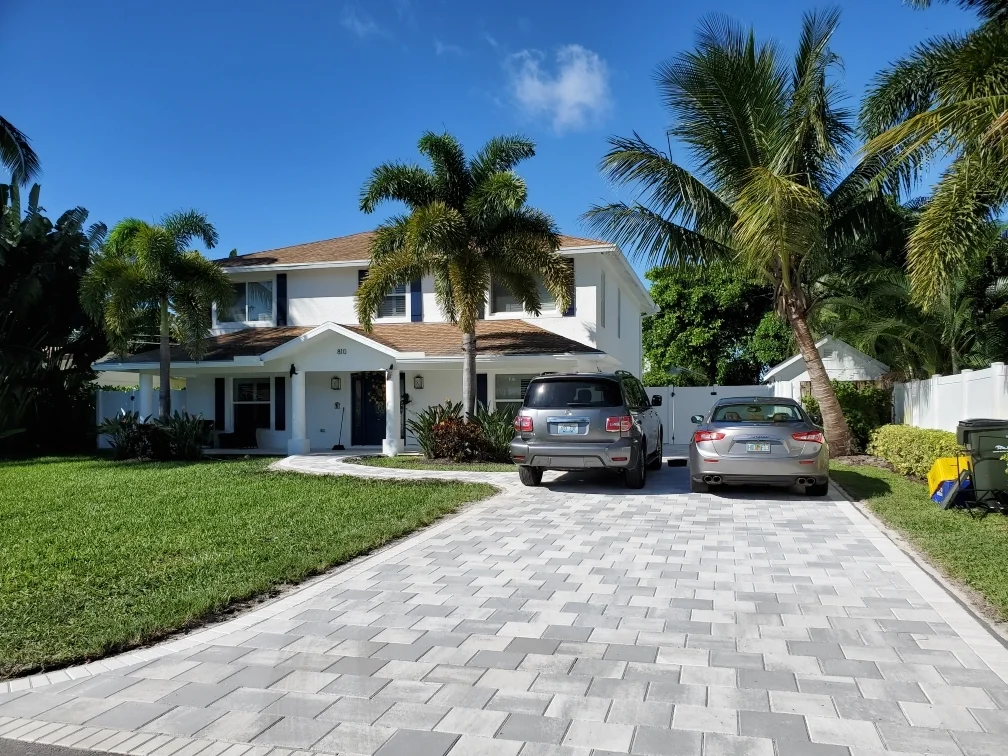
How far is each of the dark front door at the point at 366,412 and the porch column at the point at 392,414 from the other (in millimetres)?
2360

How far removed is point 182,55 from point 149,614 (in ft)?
36.2

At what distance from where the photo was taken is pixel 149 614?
17.4 feet

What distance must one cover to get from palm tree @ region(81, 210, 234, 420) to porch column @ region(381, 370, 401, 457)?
4707 millimetres

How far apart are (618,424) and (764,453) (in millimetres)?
2114

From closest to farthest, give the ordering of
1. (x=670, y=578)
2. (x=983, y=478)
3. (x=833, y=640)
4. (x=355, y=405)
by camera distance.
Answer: (x=833, y=640) < (x=670, y=578) < (x=983, y=478) < (x=355, y=405)

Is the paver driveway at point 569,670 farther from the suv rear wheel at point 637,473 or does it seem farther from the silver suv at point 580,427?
the suv rear wheel at point 637,473

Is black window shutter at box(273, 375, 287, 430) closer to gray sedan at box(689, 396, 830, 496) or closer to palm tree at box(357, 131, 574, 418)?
palm tree at box(357, 131, 574, 418)

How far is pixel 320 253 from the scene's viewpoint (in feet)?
73.6

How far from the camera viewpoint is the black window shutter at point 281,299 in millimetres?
22000

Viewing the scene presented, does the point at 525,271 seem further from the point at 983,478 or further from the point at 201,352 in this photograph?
the point at 983,478

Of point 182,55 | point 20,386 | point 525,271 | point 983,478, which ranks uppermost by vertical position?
point 182,55

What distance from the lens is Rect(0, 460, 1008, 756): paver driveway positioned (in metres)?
3.49

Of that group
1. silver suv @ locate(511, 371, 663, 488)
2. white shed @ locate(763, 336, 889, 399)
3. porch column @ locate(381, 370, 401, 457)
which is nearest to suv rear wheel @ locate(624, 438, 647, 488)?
silver suv @ locate(511, 371, 663, 488)

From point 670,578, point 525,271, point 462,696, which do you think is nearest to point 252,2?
point 525,271
